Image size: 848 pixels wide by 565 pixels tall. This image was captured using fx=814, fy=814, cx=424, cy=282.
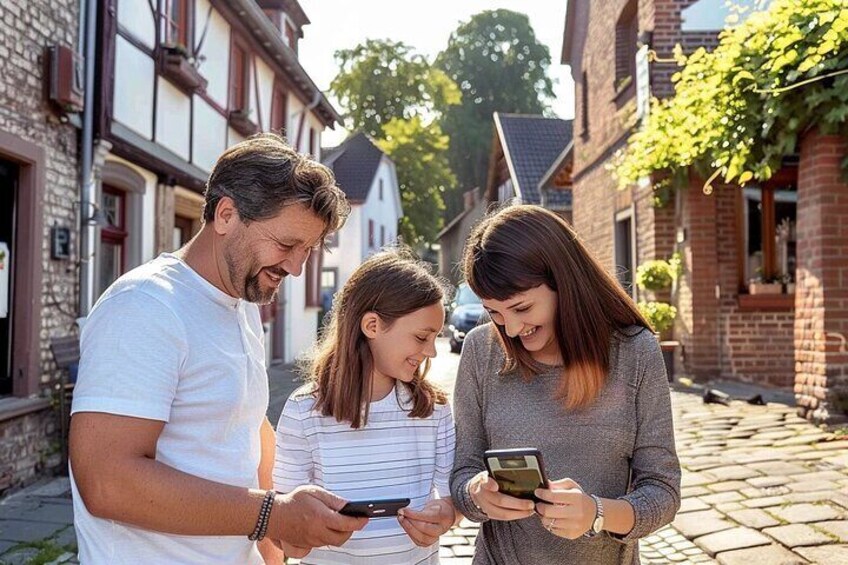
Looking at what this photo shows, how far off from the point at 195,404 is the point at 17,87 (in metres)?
5.67

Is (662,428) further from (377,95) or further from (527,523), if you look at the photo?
(377,95)

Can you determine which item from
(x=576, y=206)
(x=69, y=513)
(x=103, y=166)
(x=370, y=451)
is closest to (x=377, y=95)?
(x=576, y=206)

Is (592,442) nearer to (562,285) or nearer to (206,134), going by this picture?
(562,285)

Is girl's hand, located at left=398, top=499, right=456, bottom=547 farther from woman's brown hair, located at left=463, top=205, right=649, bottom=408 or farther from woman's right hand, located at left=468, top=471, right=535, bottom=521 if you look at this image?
woman's brown hair, located at left=463, top=205, right=649, bottom=408

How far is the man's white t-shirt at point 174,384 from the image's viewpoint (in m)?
1.52

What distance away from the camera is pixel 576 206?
17.1 m

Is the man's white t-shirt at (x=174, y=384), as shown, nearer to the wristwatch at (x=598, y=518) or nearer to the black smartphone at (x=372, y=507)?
the black smartphone at (x=372, y=507)

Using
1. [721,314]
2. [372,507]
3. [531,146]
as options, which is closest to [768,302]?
[721,314]

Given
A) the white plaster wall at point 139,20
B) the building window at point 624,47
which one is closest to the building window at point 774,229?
the building window at point 624,47

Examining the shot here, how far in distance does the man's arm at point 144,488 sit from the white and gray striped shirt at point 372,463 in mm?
641

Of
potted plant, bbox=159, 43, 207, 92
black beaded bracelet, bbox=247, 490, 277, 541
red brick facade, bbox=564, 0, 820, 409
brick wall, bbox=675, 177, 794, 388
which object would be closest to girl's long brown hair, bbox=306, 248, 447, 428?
black beaded bracelet, bbox=247, 490, 277, 541

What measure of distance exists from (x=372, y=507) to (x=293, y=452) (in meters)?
Result: 0.53

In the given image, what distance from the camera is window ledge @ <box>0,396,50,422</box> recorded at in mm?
6145

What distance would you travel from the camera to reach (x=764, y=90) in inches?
272
